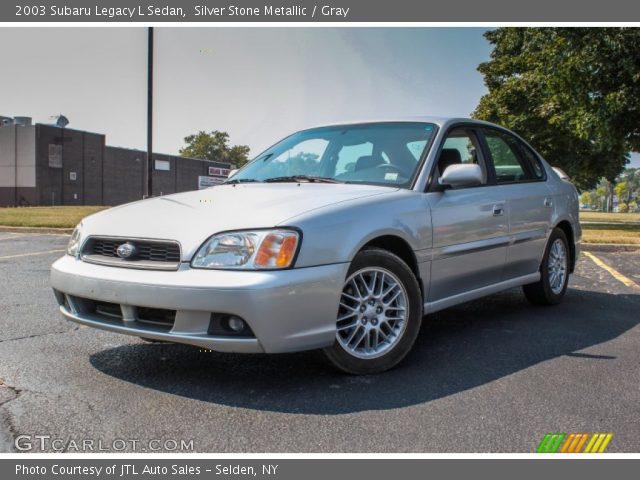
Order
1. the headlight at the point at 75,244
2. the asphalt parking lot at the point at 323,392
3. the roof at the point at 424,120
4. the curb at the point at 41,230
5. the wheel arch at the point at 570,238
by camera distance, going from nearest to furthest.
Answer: the asphalt parking lot at the point at 323,392
the headlight at the point at 75,244
the roof at the point at 424,120
the wheel arch at the point at 570,238
the curb at the point at 41,230

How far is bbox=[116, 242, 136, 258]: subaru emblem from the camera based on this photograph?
3.37 meters

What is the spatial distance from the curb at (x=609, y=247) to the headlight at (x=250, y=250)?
10.1m

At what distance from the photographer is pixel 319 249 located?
326 cm

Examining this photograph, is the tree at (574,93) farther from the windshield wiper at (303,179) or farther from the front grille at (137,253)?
the front grille at (137,253)

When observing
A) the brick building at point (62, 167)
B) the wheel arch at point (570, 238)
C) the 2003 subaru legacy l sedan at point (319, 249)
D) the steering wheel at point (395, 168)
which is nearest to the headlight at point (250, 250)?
the 2003 subaru legacy l sedan at point (319, 249)

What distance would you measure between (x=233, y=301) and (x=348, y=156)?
1.95 metres

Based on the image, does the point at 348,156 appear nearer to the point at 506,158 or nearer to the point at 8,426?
the point at 506,158

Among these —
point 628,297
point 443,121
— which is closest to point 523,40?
point 628,297

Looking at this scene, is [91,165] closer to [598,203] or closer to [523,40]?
[523,40]

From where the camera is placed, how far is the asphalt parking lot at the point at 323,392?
269 centimetres

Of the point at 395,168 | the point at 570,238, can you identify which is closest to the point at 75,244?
the point at 395,168

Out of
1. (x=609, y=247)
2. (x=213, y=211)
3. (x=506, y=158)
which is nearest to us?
(x=213, y=211)

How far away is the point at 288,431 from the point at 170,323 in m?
0.89

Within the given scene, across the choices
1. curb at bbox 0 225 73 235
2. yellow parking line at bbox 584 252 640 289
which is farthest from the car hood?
curb at bbox 0 225 73 235
